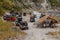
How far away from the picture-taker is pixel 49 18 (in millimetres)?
37688

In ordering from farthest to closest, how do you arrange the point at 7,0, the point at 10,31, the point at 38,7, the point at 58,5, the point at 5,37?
1. the point at 58,5
2. the point at 38,7
3. the point at 7,0
4. the point at 10,31
5. the point at 5,37

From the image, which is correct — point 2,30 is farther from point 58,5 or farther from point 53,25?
point 58,5

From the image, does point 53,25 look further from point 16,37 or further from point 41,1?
point 41,1

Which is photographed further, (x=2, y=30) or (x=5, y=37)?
(x=2, y=30)

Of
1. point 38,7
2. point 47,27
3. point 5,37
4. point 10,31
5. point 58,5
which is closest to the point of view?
point 5,37

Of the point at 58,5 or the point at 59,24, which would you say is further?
the point at 58,5

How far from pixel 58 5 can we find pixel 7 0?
167ft

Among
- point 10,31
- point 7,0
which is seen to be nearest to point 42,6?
point 7,0

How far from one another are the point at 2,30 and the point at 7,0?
2714 cm

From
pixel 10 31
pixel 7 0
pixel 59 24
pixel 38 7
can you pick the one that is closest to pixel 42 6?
pixel 38 7

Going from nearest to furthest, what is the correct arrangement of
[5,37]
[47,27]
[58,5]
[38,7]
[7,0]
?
[5,37] < [47,27] < [7,0] < [38,7] < [58,5]

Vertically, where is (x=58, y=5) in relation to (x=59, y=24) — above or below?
below

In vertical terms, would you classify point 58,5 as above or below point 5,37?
below

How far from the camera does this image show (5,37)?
84.9 ft
